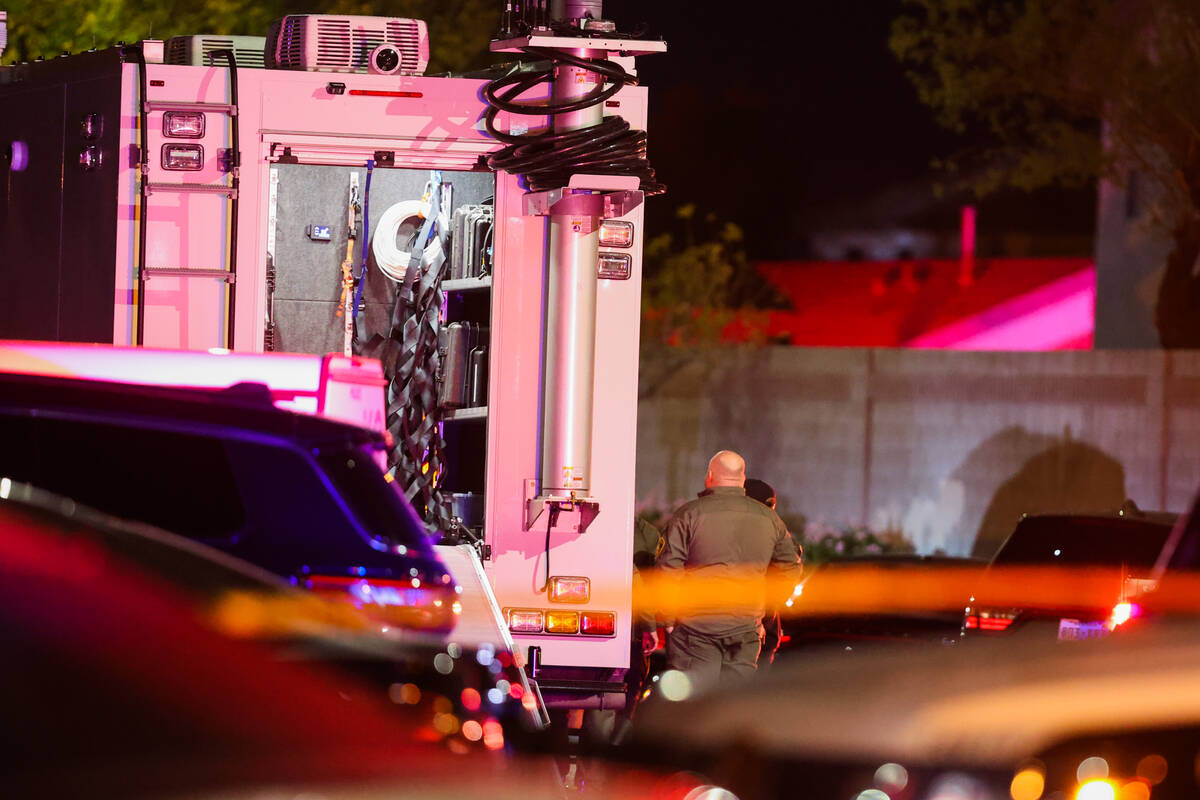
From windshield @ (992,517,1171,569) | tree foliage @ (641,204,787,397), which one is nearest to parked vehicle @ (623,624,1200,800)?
windshield @ (992,517,1171,569)

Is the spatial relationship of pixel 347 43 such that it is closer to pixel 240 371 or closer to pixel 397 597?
pixel 240 371

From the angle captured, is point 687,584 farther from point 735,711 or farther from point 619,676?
point 735,711

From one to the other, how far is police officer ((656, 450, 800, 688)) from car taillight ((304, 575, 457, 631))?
3435 millimetres

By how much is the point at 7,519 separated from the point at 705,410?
18.4m

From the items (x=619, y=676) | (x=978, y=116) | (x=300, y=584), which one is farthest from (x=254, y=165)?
(x=978, y=116)

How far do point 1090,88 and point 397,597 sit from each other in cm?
1988

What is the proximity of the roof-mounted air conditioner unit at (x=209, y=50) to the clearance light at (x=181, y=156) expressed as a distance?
49 cm

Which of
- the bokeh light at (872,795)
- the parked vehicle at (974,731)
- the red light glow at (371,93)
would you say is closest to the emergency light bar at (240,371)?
the red light glow at (371,93)

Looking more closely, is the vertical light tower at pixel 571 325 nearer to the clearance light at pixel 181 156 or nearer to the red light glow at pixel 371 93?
the red light glow at pixel 371 93

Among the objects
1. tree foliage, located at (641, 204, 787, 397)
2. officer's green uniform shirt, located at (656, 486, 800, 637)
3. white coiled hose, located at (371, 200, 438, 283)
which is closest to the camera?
officer's green uniform shirt, located at (656, 486, 800, 637)

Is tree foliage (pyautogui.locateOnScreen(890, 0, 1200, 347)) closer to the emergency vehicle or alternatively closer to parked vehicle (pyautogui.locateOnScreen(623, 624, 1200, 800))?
the emergency vehicle

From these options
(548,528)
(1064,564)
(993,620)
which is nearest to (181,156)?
(548,528)

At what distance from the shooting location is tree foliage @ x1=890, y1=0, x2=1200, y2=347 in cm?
2247

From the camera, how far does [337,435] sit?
5184mm
